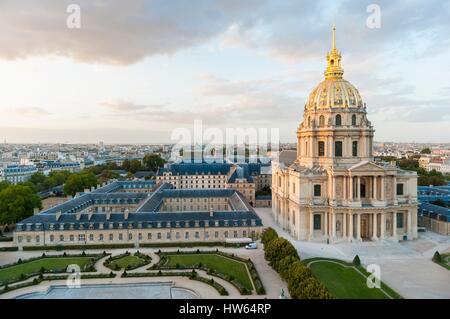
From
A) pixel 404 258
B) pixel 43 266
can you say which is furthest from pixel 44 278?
pixel 404 258

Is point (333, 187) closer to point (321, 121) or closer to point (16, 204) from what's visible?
point (321, 121)

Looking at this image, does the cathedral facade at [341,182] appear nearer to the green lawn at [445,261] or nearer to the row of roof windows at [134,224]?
the green lawn at [445,261]

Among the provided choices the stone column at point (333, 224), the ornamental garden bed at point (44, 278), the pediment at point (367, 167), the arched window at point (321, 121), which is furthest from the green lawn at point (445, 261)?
the ornamental garden bed at point (44, 278)

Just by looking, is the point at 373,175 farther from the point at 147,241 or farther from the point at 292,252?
the point at 147,241

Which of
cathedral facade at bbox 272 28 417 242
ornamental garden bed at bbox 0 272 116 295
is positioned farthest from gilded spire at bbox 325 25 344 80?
ornamental garden bed at bbox 0 272 116 295

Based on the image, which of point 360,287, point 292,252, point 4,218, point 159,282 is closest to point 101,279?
point 159,282

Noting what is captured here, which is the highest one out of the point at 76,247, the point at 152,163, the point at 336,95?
the point at 336,95
